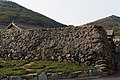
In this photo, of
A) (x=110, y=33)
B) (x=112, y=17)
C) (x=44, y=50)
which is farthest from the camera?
(x=112, y=17)

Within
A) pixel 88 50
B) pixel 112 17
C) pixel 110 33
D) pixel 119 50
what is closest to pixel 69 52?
pixel 88 50

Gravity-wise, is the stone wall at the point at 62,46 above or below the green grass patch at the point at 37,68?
→ above

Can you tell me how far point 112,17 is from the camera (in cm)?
15375

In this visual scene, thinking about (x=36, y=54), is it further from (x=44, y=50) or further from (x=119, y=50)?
(x=119, y=50)

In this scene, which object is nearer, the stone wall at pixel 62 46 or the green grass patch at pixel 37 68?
the green grass patch at pixel 37 68

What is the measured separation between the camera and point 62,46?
2842cm

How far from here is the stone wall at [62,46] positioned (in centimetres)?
2644

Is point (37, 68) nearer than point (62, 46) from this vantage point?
Yes

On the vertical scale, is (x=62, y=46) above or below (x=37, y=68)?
above

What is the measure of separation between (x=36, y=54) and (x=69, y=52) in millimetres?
3751

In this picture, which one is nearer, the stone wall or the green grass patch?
the green grass patch

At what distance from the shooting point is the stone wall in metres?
26.4

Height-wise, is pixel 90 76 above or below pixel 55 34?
below

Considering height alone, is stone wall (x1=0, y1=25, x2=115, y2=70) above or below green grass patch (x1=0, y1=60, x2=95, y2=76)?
above
